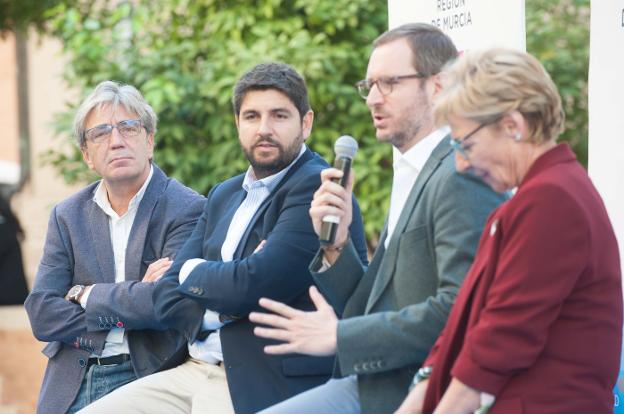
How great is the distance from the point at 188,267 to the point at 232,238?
20cm

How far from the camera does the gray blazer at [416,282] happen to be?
2803mm

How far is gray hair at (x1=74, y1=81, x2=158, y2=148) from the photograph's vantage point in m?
4.51

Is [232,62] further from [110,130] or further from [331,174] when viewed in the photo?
[331,174]

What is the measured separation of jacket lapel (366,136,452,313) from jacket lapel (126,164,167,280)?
5.24ft

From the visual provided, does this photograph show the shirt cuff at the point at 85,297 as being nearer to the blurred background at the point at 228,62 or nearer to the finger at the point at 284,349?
the finger at the point at 284,349

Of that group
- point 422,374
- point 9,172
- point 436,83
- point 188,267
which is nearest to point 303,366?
point 188,267

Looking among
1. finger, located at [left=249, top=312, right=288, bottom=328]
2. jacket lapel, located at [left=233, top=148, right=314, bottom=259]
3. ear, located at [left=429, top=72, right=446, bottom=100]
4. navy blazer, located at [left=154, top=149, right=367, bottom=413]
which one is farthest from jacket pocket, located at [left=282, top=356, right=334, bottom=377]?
ear, located at [left=429, top=72, right=446, bottom=100]

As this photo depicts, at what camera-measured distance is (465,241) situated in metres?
2.78

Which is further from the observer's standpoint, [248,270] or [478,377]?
[248,270]

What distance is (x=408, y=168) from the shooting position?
3199mm

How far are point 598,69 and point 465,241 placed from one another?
1.50 metres

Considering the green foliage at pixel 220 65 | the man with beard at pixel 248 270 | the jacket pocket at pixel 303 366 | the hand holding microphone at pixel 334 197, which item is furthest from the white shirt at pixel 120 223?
the green foliage at pixel 220 65

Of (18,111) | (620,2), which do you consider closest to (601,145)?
(620,2)

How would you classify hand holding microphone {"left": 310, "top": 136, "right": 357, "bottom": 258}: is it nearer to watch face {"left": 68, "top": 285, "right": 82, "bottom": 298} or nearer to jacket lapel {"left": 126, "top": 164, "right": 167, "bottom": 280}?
jacket lapel {"left": 126, "top": 164, "right": 167, "bottom": 280}
